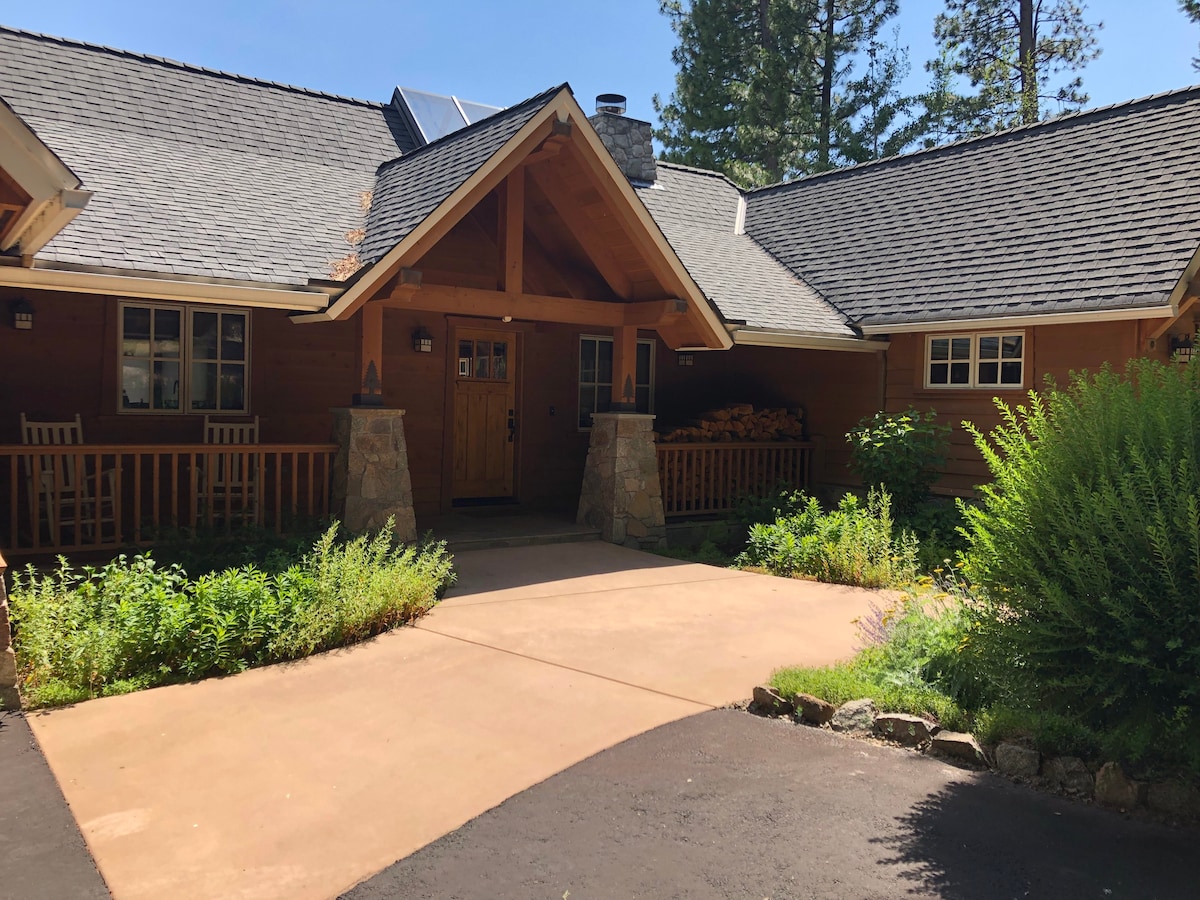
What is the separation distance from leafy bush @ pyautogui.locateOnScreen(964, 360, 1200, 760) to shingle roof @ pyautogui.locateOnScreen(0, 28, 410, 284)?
20.1 ft

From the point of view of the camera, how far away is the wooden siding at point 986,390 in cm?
984

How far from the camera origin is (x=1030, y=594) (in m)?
4.22

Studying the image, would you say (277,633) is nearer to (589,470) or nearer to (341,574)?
(341,574)

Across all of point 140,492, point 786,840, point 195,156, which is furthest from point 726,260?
point 786,840

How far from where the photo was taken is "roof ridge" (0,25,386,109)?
11.0 metres

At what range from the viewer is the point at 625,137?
1488 cm

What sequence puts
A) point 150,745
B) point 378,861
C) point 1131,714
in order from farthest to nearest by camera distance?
1. point 150,745
2. point 1131,714
3. point 378,861

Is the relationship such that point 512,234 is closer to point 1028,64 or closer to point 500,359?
point 500,359

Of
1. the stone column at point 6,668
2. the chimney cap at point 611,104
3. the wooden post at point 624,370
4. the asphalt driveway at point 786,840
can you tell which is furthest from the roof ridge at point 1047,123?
the stone column at point 6,668

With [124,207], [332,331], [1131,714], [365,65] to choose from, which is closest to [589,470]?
[332,331]

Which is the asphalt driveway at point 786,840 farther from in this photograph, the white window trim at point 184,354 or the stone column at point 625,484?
the white window trim at point 184,354

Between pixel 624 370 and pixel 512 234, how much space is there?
1.99 metres

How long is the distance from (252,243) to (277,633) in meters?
4.29

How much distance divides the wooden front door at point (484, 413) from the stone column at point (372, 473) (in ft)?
7.81
